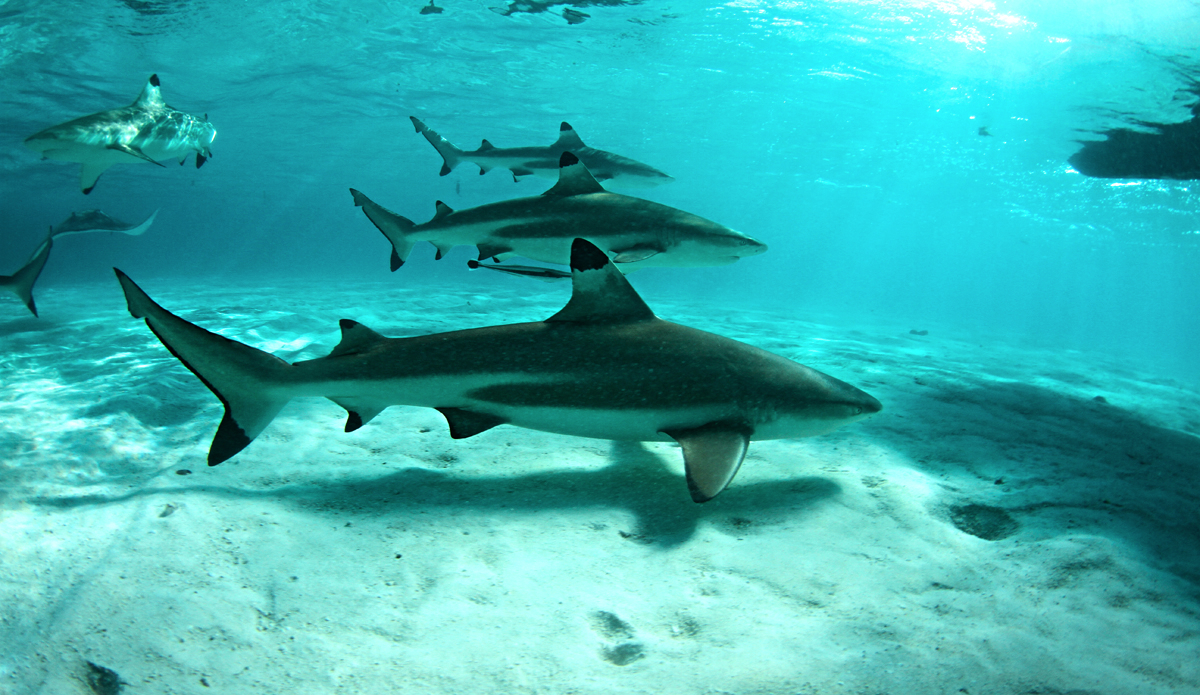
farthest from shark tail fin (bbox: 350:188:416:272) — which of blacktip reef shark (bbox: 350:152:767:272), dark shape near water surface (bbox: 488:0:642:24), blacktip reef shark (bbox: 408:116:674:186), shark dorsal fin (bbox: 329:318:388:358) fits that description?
dark shape near water surface (bbox: 488:0:642:24)

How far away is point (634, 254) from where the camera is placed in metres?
4.51

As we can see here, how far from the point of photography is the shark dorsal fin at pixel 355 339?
3.36 m

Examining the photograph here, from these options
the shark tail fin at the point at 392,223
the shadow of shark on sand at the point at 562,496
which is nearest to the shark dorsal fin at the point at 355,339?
the shadow of shark on sand at the point at 562,496

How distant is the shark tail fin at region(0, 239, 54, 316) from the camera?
7.72m

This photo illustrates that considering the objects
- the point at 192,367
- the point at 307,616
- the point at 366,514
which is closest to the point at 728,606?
the point at 307,616

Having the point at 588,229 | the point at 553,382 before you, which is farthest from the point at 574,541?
the point at 588,229

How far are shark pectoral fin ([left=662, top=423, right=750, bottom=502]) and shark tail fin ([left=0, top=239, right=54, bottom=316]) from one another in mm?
9837

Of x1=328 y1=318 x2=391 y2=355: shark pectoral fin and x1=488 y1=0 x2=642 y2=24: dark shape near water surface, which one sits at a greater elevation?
x1=488 y1=0 x2=642 y2=24: dark shape near water surface

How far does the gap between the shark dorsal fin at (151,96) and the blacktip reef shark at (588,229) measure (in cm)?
591

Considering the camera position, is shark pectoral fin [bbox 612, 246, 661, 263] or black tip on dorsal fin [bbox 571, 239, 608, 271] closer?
black tip on dorsal fin [bbox 571, 239, 608, 271]

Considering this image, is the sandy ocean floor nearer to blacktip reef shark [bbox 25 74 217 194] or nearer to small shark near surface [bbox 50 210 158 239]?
blacktip reef shark [bbox 25 74 217 194]

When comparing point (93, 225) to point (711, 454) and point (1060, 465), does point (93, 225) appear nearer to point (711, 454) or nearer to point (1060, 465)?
point (711, 454)

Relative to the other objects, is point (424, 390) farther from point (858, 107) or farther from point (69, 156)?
point (858, 107)

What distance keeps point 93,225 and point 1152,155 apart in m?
22.8
